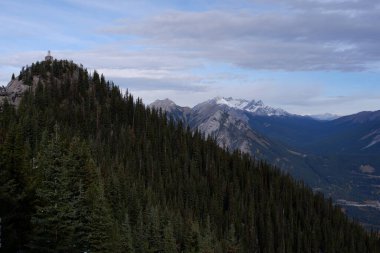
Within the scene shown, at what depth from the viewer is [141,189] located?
15538 centimetres

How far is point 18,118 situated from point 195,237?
94.3 m

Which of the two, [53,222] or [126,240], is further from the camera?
[126,240]

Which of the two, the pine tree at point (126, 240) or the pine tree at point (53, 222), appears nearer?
the pine tree at point (53, 222)

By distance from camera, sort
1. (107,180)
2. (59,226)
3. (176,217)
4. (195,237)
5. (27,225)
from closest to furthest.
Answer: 1. (59,226)
2. (27,225)
3. (107,180)
4. (195,237)
5. (176,217)

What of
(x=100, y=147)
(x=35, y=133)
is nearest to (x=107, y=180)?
(x=35, y=133)

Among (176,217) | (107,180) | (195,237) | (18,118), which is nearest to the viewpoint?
(107,180)

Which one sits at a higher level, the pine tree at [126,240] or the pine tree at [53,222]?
the pine tree at [53,222]

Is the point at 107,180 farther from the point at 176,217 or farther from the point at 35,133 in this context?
the point at 35,133

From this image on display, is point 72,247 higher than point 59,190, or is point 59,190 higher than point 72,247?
point 59,190

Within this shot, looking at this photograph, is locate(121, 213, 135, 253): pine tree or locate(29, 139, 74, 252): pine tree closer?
locate(29, 139, 74, 252): pine tree

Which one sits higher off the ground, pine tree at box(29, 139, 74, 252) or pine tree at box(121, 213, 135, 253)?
pine tree at box(29, 139, 74, 252)

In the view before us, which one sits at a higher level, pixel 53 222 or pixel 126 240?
pixel 53 222

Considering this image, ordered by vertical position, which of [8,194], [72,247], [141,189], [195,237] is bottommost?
[195,237]

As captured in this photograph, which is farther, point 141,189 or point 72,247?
point 141,189
